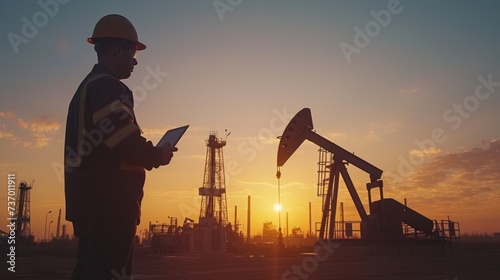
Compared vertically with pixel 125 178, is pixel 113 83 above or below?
above

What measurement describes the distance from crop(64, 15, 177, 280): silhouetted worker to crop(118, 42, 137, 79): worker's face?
9.9 inches

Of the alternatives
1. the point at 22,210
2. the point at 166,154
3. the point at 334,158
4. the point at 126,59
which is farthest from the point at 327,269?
the point at 22,210

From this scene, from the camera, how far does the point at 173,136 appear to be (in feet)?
11.3

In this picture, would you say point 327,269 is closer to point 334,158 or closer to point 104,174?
point 104,174

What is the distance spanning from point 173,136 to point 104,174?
0.91 meters

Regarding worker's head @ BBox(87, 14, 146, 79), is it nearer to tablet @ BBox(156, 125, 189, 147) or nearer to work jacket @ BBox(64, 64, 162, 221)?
work jacket @ BBox(64, 64, 162, 221)

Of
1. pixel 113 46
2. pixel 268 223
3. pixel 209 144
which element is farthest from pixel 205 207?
pixel 268 223

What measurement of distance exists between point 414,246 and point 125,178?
2873cm

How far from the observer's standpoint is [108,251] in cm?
258

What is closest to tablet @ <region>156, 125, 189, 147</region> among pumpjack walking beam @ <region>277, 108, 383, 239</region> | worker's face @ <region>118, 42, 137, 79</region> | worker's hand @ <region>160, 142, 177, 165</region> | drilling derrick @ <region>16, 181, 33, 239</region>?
worker's hand @ <region>160, 142, 177, 165</region>

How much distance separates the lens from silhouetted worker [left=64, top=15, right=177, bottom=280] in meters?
2.58

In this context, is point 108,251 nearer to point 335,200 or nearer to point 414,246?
point 335,200

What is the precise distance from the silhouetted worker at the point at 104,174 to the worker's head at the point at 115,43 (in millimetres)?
249

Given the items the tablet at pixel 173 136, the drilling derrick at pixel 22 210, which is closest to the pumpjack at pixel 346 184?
the tablet at pixel 173 136
